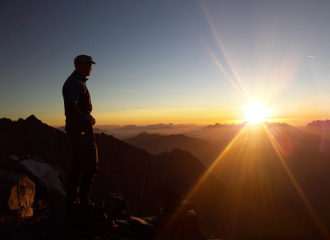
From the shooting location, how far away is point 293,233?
165ft

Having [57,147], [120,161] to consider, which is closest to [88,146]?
[57,147]

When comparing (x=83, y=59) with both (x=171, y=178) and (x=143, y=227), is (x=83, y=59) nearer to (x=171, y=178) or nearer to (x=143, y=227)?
(x=143, y=227)

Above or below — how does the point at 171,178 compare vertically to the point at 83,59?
below

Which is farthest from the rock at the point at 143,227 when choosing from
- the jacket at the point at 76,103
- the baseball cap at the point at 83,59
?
the baseball cap at the point at 83,59

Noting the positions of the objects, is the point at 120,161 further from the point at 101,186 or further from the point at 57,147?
the point at 57,147

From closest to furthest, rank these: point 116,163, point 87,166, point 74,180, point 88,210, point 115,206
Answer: point 87,166 → point 88,210 → point 74,180 → point 115,206 → point 116,163

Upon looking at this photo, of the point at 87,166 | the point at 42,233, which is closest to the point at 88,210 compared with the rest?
the point at 42,233

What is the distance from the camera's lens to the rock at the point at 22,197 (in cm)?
520

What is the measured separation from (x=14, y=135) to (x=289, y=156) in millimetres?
156107

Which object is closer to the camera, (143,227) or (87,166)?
(87,166)

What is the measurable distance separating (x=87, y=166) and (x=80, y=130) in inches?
33.2

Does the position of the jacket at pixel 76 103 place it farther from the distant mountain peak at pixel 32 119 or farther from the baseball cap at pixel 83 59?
the distant mountain peak at pixel 32 119

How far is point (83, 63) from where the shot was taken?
4.55 m

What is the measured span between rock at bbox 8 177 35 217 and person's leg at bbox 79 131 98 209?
5.43 feet
